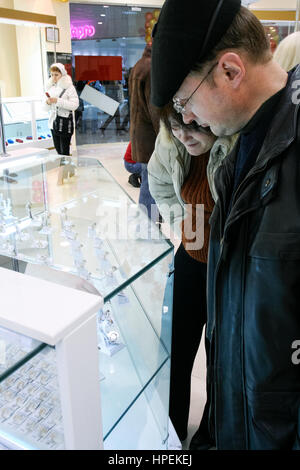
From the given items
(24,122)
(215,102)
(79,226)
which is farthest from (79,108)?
(215,102)

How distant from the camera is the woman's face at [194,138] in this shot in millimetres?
1261

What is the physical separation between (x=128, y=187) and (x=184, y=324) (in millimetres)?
4713

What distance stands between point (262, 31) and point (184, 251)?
3.04 feet

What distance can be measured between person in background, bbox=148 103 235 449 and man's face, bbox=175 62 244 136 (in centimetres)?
25

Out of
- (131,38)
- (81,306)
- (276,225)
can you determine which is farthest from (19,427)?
(131,38)

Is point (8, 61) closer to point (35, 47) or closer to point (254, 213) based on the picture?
point (35, 47)

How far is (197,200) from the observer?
1508 mm

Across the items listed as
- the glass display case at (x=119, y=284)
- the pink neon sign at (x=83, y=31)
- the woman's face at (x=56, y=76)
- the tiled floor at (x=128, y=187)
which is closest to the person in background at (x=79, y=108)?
the tiled floor at (x=128, y=187)

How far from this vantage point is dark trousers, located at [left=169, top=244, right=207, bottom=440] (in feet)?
5.31

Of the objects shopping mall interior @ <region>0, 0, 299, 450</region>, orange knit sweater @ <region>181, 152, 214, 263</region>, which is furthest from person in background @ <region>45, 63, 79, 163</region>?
orange knit sweater @ <region>181, 152, 214, 263</region>

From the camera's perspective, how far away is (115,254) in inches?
50.0

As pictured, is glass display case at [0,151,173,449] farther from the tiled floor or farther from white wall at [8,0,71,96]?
white wall at [8,0,71,96]

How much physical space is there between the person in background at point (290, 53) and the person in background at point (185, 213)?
677 mm

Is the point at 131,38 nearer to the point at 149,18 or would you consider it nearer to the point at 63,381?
the point at 149,18
